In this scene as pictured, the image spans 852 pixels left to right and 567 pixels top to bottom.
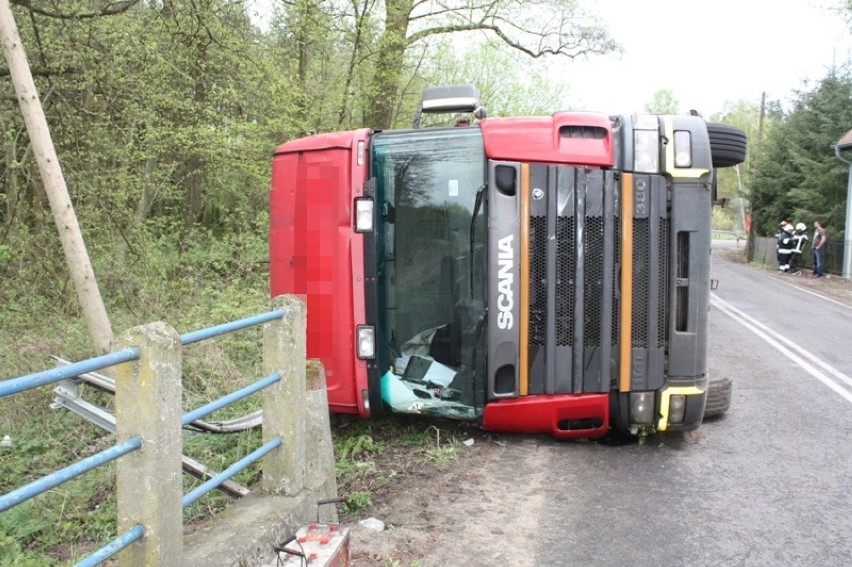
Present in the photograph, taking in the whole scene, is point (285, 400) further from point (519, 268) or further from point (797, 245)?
point (797, 245)

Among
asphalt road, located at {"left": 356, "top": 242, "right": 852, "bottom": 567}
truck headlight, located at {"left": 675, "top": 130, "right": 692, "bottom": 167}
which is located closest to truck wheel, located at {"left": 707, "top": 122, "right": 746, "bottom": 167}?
truck headlight, located at {"left": 675, "top": 130, "right": 692, "bottom": 167}

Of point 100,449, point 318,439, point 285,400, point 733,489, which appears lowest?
point 100,449

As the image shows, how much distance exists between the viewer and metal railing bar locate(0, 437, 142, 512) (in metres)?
1.69

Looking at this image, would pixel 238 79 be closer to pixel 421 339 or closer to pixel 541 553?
pixel 421 339

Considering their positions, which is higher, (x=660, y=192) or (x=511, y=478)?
(x=660, y=192)

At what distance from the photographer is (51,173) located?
20.6 ft

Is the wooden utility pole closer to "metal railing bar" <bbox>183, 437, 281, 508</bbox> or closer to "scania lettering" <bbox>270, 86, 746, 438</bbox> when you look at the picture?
"scania lettering" <bbox>270, 86, 746, 438</bbox>

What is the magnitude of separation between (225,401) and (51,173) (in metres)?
4.68

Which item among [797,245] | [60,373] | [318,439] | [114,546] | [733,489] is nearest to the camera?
[60,373]

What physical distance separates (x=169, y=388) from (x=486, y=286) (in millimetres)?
2656

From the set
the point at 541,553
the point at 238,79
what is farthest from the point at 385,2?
the point at 541,553

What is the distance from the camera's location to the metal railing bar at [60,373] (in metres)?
1.73

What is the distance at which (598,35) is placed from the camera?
18484mm

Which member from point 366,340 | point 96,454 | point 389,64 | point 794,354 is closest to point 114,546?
point 96,454
